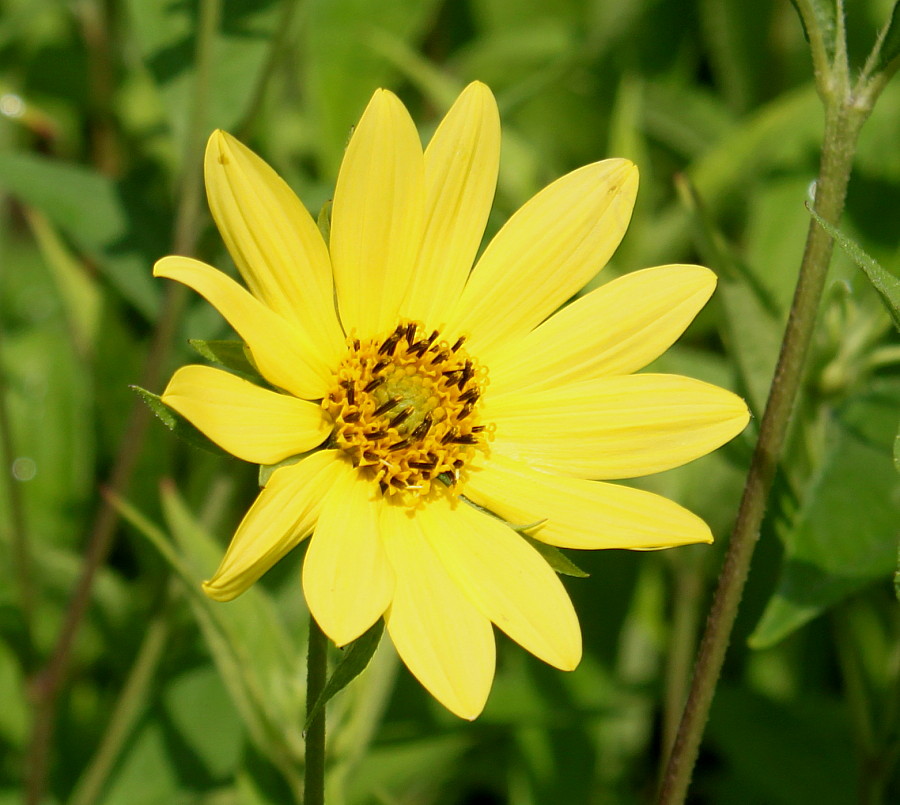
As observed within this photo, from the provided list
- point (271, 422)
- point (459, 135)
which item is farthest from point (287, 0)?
point (271, 422)

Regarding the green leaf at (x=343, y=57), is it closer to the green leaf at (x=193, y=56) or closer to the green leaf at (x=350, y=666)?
the green leaf at (x=193, y=56)

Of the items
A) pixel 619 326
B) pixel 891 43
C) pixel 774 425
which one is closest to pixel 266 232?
pixel 619 326

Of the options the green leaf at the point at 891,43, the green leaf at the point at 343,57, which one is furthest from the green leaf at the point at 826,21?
the green leaf at the point at 343,57

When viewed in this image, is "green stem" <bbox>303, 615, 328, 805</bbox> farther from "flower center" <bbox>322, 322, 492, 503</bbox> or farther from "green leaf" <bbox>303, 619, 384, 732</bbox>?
"flower center" <bbox>322, 322, 492, 503</bbox>

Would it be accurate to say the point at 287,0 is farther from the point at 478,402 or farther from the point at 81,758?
the point at 81,758

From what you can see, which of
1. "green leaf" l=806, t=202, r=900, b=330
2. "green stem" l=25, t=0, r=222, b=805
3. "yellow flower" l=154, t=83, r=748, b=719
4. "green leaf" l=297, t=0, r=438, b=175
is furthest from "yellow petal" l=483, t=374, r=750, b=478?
"green leaf" l=297, t=0, r=438, b=175

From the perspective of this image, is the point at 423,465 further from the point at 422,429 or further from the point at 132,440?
the point at 132,440
